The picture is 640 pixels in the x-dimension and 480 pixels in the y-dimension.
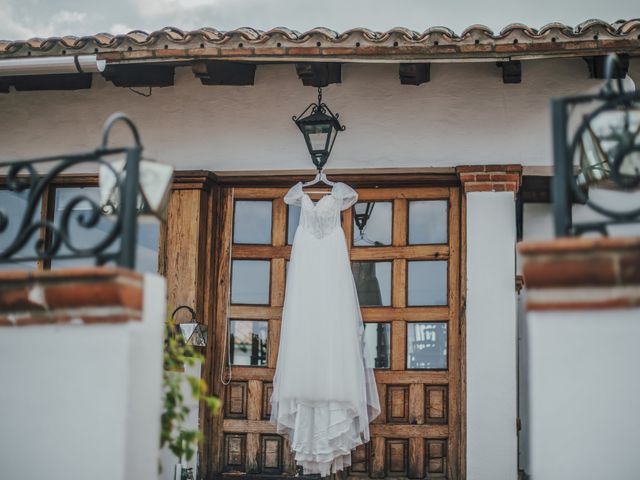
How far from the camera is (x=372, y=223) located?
297 inches

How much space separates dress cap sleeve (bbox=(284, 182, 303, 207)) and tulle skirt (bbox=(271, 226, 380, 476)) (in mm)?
346

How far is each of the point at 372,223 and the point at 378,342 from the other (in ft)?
3.14

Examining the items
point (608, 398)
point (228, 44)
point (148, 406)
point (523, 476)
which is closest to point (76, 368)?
point (148, 406)

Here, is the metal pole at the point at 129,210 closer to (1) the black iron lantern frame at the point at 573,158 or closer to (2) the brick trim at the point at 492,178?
(1) the black iron lantern frame at the point at 573,158

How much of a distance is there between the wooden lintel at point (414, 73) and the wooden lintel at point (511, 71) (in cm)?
56

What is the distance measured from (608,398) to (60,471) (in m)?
2.47

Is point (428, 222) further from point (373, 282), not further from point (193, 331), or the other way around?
point (193, 331)

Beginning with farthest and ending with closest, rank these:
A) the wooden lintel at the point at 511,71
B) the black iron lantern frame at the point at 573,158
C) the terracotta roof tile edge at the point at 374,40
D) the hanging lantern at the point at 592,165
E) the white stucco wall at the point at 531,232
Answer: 1. the white stucco wall at the point at 531,232
2. the wooden lintel at the point at 511,71
3. the terracotta roof tile edge at the point at 374,40
4. the hanging lantern at the point at 592,165
5. the black iron lantern frame at the point at 573,158

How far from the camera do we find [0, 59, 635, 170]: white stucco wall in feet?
23.8

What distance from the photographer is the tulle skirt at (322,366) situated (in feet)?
22.8

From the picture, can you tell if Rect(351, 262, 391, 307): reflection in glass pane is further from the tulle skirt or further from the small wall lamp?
the small wall lamp

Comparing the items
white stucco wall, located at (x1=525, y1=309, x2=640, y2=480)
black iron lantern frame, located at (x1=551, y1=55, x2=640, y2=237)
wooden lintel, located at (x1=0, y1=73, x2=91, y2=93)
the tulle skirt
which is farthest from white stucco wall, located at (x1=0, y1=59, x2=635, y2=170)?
white stucco wall, located at (x1=525, y1=309, x2=640, y2=480)

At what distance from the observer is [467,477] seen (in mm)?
6910

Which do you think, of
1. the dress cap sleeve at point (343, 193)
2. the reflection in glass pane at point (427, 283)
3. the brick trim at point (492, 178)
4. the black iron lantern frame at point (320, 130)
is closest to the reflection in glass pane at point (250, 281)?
the dress cap sleeve at point (343, 193)
